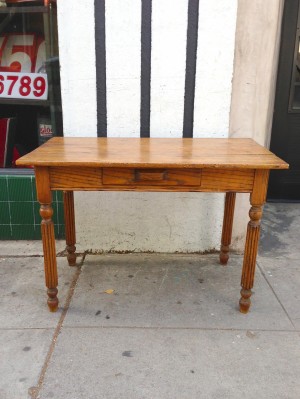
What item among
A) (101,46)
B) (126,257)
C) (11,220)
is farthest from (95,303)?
(101,46)

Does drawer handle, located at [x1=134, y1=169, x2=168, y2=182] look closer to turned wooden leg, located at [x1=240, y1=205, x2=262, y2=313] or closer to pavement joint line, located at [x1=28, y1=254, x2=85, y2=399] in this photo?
turned wooden leg, located at [x1=240, y1=205, x2=262, y2=313]

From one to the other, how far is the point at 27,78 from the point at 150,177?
1.95 meters

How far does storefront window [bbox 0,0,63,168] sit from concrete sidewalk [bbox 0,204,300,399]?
1.06 meters

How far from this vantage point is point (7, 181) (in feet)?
11.5

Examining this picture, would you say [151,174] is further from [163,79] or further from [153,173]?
[163,79]

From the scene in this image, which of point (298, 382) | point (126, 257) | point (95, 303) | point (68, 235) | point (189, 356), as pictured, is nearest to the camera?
point (298, 382)

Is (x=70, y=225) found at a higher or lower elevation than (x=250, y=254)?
lower

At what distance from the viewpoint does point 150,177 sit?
233 centimetres

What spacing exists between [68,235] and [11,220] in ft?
2.38

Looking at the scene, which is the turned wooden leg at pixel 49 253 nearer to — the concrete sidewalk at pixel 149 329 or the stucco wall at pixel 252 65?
the concrete sidewalk at pixel 149 329

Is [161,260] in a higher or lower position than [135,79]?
lower

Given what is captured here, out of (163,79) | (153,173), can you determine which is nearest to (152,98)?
(163,79)

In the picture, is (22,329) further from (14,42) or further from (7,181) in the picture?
(14,42)

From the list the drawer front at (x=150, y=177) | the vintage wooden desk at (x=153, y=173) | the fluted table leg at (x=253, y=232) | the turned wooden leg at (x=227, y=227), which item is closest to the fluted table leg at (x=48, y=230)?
the vintage wooden desk at (x=153, y=173)
